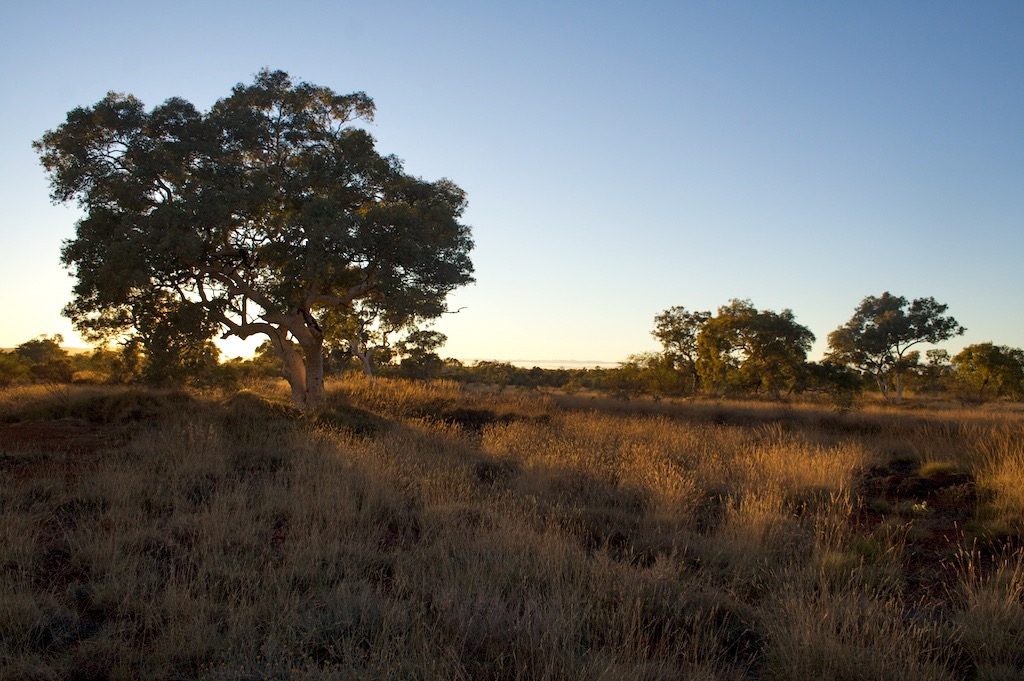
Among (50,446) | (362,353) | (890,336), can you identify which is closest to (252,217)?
(50,446)

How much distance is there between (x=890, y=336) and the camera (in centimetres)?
4750

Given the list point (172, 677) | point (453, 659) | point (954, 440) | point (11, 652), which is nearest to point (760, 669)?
point (453, 659)

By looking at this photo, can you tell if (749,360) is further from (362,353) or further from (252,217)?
(252,217)

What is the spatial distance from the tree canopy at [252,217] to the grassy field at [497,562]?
18.5 ft

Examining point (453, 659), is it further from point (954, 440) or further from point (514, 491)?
point (954, 440)

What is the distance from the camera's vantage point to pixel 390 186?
18.1 m

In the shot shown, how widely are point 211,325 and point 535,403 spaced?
35.4ft

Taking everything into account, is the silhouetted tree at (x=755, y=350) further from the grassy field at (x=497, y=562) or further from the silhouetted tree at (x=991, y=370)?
the grassy field at (x=497, y=562)

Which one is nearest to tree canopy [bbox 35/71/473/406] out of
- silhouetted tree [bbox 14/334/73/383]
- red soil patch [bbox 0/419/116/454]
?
red soil patch [bbox 0/419/116/454]

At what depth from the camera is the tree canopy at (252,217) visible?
15.0m

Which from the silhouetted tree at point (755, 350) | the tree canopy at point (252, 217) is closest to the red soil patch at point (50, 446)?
the tree canopy at point (252, 217)

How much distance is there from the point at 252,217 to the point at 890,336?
1861 inches

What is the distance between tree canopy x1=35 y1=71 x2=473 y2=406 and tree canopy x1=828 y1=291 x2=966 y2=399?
40345mm

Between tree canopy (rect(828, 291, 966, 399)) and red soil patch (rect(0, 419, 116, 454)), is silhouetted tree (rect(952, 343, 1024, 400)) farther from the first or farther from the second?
red soil patch (rect(0, 419, 116, 454))
